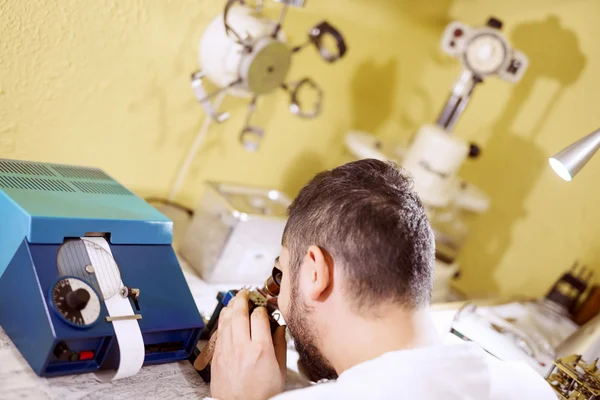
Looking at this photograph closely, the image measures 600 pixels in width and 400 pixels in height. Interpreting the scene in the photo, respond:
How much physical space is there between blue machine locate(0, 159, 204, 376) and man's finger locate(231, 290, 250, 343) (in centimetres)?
7

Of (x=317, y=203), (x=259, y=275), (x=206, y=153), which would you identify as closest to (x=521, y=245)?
(x=259, y=275)

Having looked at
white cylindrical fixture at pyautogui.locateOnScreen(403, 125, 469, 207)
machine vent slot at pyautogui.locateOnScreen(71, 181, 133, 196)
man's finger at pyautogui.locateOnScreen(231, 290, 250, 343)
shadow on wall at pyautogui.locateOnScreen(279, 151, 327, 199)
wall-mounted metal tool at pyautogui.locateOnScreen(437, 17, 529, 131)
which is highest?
wall-mounted metal tool at pyautogui.locateOnScreen(437, 17, 529, 131)

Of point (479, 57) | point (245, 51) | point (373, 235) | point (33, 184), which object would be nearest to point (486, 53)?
point (479, 57)

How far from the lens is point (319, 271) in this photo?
3.05 ft

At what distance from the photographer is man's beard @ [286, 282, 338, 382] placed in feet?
3.21

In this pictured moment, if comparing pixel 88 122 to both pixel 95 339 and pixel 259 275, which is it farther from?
pixel 95 339

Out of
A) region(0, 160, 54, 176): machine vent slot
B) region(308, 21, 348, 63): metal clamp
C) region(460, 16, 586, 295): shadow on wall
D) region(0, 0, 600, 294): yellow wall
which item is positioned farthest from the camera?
region(460, 16, 586, 295): shadow on wall

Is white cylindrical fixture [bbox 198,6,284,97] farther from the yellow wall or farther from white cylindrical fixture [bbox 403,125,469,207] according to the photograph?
white cylindrical fixture [bbox 403,125,469,207]

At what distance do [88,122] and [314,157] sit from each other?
2.91 feet

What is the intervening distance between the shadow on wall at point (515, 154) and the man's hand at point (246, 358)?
1.41 m

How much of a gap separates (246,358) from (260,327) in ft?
0.21

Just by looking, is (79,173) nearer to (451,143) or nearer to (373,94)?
(451,143)

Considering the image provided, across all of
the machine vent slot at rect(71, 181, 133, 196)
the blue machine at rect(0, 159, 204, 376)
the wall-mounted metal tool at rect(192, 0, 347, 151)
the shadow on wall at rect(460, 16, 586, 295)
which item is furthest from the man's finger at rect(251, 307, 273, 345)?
the shadow on wall at rect(460, 16, 586, 295)

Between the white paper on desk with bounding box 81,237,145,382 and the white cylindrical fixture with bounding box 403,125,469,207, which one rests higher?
the white cylindrical fixture with bounding box 403,125,469,207
